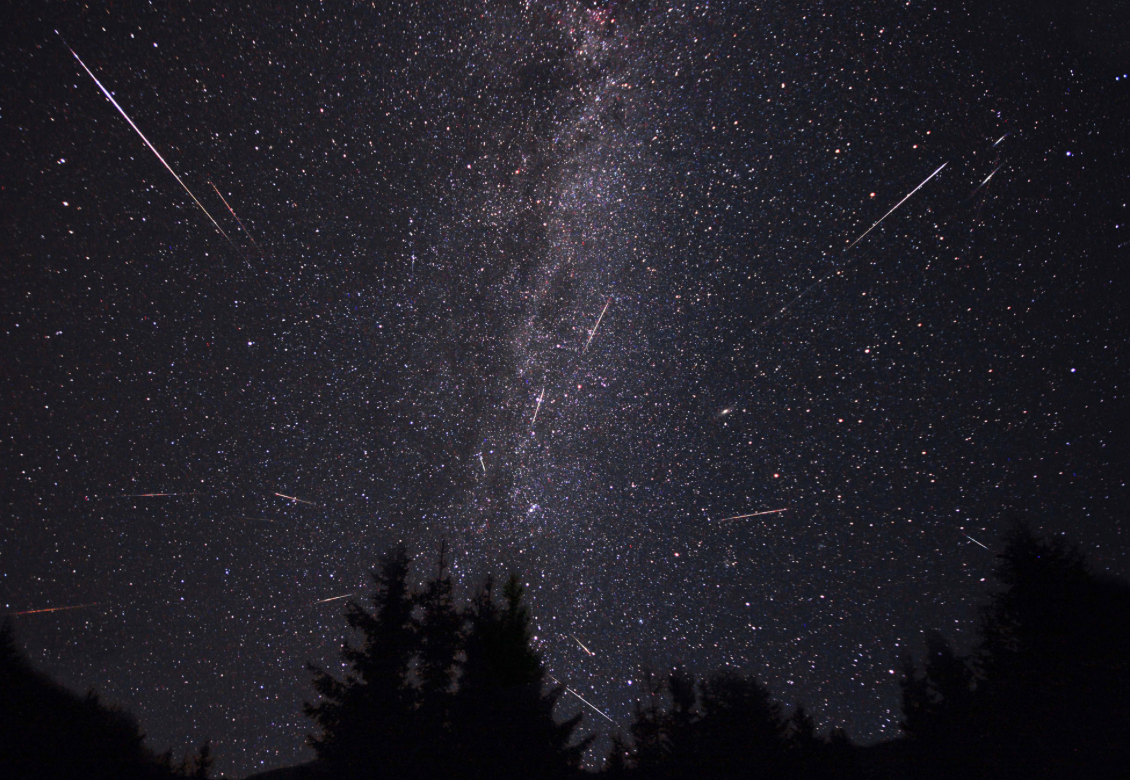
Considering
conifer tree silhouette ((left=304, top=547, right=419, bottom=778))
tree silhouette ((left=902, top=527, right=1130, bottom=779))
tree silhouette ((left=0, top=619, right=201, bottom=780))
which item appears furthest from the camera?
tree silhouette ((left=0, top=619, right=201, bottom=780))

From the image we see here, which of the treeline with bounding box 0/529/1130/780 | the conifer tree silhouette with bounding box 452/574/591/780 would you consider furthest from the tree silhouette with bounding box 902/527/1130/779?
the conifer tree silhouette with bounding box 452/574/591/780

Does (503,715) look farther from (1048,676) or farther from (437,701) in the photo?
(1048,676)

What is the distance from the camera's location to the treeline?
8250 mm

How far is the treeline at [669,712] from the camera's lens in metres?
8.25

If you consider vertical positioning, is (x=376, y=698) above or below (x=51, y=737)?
below

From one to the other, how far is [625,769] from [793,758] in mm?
9453

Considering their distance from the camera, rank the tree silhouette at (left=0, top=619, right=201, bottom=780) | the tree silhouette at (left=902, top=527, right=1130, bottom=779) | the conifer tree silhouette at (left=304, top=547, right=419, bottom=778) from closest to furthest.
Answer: the conifer tree silhouette at (left=304, top=547, right=419, bottom=778), the tree silhouette at (left=902, top=527, right=1130, bottom=779), the tree silhouette at (left=0, top=619, right=201, bottom=780)

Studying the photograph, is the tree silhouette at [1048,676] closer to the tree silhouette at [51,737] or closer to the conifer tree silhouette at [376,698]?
the conifer tree silhouette at [376,698]

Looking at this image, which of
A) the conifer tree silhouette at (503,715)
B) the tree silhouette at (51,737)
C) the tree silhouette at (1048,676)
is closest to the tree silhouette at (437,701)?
the conifer tree silhouette at (503,715)

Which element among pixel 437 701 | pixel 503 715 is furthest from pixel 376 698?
pixel 503 715

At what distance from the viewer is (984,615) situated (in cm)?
1297

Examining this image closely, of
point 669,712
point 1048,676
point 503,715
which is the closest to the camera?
point 503,715

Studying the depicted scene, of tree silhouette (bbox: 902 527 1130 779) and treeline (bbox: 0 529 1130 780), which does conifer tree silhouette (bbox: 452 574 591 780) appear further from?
tree silhouette (bbox: 902 527 1130 779)

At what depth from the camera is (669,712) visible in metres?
15.6
